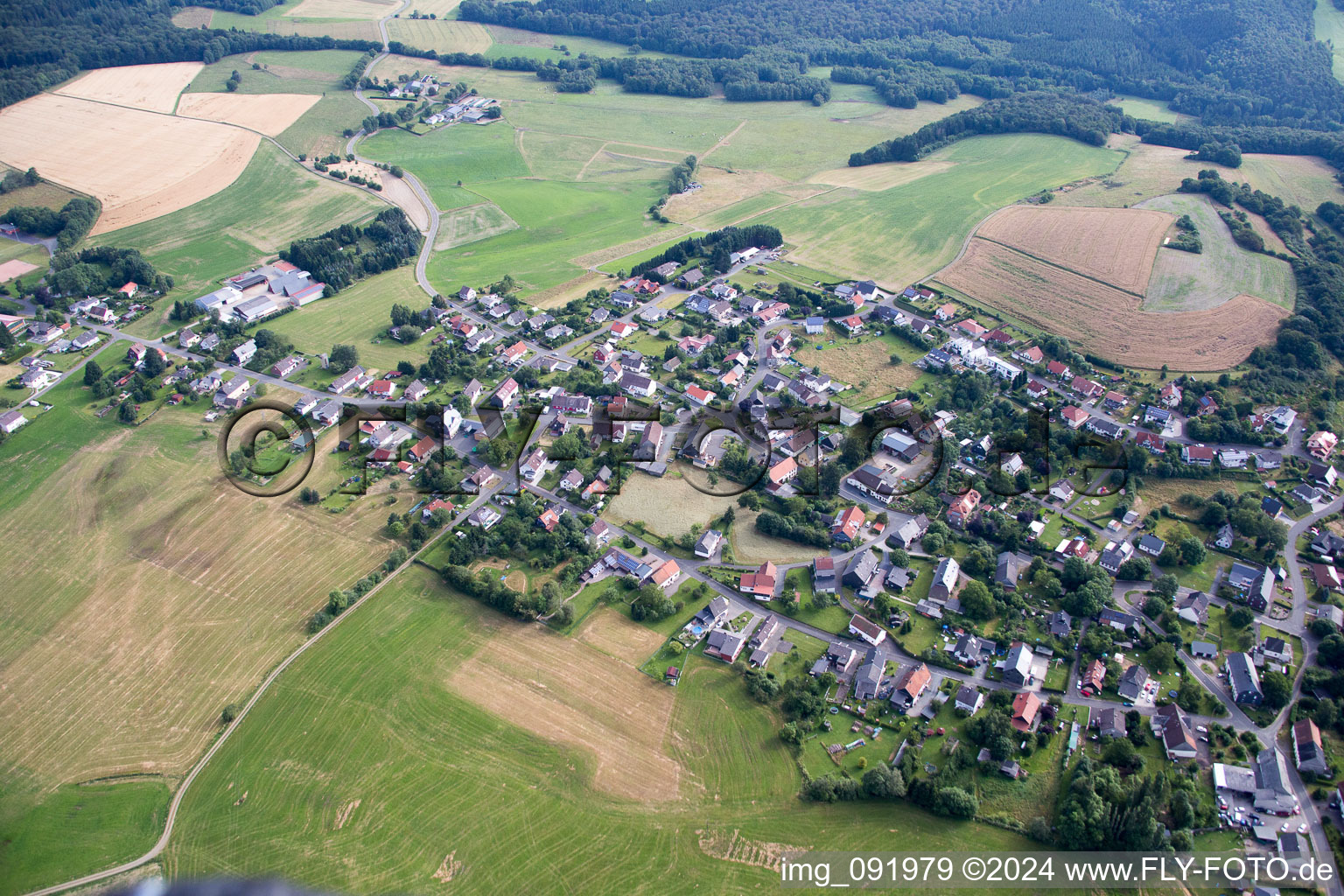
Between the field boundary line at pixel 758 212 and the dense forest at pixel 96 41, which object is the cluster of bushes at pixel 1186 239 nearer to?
the field boundary line at pixel 758 212

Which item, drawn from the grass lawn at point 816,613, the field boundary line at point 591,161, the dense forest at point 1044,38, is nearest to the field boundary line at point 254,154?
the field boundary line at point 591,161

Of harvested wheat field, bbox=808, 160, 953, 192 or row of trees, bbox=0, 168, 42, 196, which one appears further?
harvested wheat field, bbox=808, 160, 953, 192

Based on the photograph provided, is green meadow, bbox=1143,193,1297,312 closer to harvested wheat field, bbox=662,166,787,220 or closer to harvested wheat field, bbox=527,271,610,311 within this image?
harvested wheat field, bbox=662,166,787,220

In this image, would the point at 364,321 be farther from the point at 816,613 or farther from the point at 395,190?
the point at 816,613

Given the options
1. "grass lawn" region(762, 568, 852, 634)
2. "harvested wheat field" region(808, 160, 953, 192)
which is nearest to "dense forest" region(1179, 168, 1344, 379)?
"harvested wheat field" region(808, 160, 953, 192)

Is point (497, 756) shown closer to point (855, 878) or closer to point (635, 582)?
point (635, 582)
